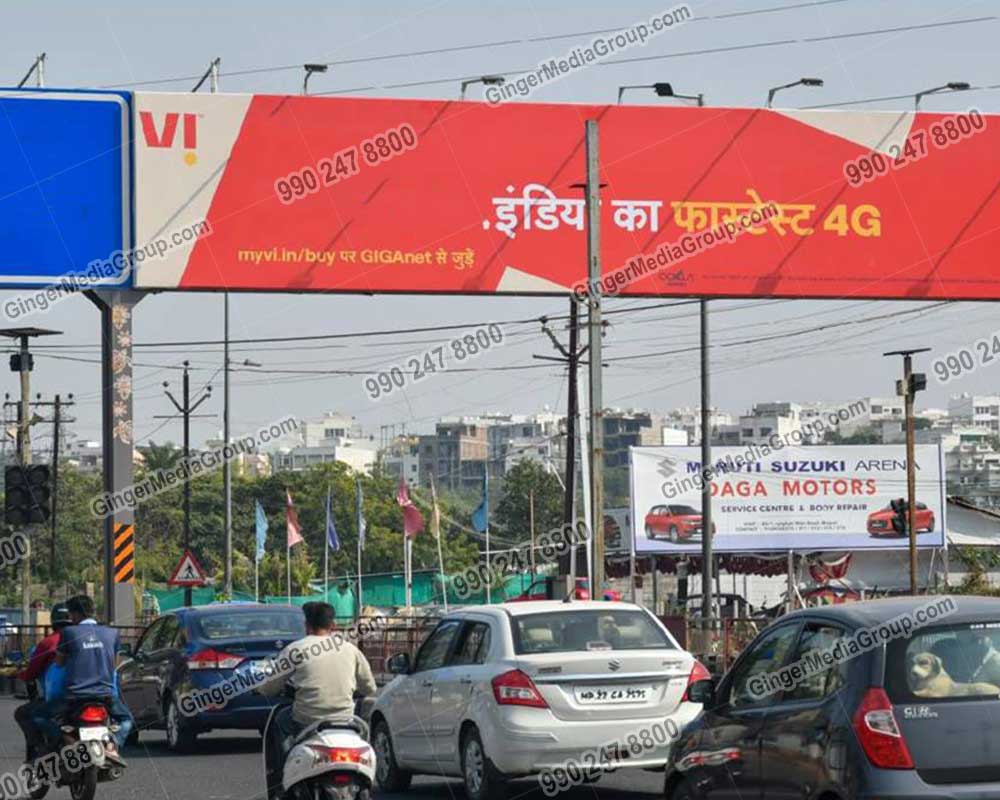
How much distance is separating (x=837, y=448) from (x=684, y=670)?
44.4 meters

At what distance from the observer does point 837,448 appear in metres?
57.5

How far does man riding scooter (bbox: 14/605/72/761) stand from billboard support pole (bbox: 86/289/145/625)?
47.9ft

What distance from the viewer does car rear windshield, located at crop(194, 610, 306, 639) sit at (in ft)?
64.8

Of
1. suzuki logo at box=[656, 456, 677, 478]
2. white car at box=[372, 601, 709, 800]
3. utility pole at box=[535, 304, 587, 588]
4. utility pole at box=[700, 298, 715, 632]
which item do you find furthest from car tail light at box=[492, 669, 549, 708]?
suzuki logo at box=[656, 456, 677, 478]

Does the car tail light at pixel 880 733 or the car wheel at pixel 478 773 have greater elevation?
the car tail light at pixel 880 733

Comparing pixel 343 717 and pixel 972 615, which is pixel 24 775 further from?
pixel 972 615

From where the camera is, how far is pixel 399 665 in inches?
604

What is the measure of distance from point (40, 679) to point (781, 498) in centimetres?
4378

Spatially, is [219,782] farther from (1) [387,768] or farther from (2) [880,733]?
(2) [880,733]

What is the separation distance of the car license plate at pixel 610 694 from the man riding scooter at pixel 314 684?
8.58 feet

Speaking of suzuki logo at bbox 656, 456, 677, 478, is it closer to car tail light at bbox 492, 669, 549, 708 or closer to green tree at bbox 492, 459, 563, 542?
car tail light at bbox 492, 669, 549, 708

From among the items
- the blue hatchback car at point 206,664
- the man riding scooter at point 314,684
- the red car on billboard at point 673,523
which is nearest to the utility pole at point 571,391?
the red car on billboard at point 673,523

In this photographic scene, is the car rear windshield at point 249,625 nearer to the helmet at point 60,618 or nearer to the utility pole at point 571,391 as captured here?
the helmet at point 60,618

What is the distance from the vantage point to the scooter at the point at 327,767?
34.2 feet
